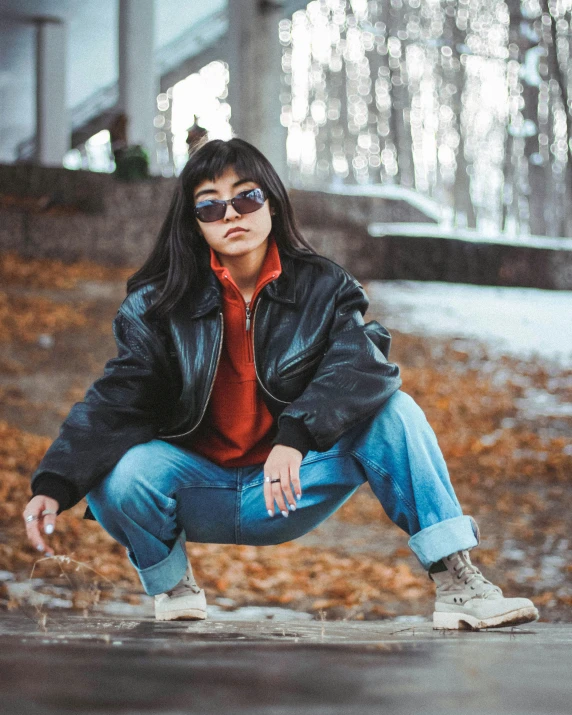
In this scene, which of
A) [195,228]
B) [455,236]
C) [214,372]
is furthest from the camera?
[455,236]

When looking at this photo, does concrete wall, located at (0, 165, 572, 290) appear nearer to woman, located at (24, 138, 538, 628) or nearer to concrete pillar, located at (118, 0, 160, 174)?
concrete pillar, located at (118, 0, 160, 174)

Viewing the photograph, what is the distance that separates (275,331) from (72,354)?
709 centimetres

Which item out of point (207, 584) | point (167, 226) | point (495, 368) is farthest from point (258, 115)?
point (167, 226)

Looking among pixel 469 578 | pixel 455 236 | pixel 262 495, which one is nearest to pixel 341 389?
pixel 262 495

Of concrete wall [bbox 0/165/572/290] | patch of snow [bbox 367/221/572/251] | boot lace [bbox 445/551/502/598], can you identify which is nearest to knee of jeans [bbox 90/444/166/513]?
boot lace [bbox 445/551/502/598]

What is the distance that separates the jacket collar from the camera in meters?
2.88

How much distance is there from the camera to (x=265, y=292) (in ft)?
9.48

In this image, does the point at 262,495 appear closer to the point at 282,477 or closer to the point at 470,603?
the point at 282,477

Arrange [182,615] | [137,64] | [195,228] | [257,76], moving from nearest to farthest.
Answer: [182,615], [195,228], [257,76], [137,64]

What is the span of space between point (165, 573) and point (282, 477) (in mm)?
517

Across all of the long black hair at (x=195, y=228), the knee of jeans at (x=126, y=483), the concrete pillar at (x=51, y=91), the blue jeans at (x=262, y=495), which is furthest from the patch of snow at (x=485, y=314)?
the concrete pillar at (x=51, y=91)

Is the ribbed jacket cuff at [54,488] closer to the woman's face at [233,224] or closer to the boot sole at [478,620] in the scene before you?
the woman's face at [233,224]

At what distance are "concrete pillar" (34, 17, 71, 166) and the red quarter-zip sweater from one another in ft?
62.2

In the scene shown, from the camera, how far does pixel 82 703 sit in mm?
1410
